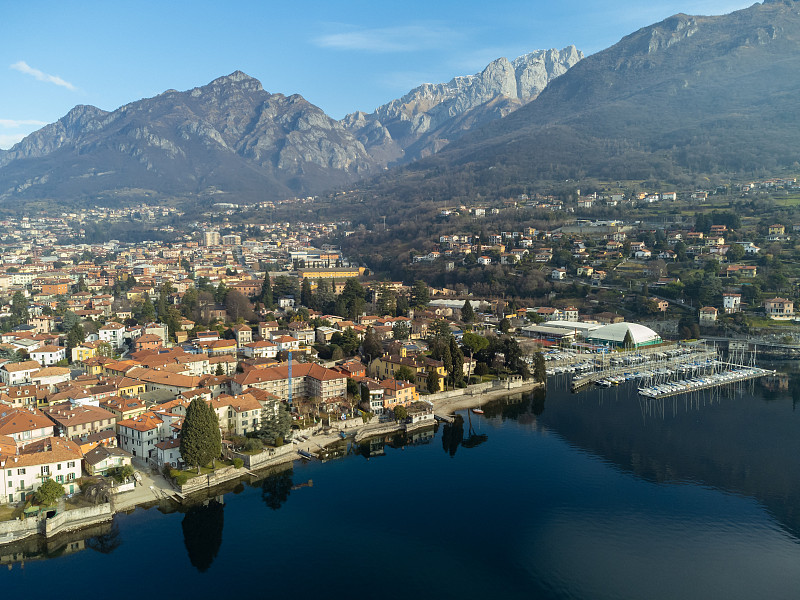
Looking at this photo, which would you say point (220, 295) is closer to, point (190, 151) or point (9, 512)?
point (9, 512)

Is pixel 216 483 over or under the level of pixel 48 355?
under

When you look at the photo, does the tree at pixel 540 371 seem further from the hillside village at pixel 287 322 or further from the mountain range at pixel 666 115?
the mountain range at pixel 666 115

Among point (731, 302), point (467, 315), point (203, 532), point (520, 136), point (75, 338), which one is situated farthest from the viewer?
point (520, 136)

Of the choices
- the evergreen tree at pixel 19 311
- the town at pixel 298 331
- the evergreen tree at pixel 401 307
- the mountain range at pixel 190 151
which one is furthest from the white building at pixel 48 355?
the mountain range at pixel 190 151

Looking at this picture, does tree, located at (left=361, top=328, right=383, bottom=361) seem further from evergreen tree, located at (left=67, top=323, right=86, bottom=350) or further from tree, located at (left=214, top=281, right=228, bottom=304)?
tree, located at (left=214, top=281, right=228, bottom=304)

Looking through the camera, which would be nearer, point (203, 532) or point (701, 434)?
point (203, 532)

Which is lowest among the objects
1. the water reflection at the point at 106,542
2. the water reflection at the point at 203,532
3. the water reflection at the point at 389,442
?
the water reflection at the point at 389,442

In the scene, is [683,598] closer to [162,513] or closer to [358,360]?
[162,513]

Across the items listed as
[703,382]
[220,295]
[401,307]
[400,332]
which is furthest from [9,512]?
[401,307]
